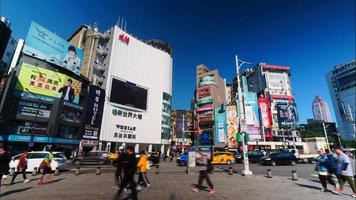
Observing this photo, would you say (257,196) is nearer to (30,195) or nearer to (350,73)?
(30,195)

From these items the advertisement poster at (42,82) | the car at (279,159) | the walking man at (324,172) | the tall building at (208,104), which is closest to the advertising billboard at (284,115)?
the tall building at (208,104)

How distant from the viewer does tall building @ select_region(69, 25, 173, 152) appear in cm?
5331

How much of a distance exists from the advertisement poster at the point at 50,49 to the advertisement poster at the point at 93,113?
246 inches

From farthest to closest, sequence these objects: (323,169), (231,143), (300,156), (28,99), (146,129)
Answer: (231,143) < (146,129) < (28,99) < (300,156) < (323,169)

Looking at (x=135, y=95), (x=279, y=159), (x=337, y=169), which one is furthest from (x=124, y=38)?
(x=337, y=169)

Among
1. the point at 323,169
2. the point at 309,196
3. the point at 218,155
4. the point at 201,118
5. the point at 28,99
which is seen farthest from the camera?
the point at 201,118

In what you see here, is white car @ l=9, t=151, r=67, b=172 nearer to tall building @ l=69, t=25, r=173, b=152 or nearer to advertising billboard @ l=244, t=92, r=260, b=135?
tall building @ l=69, t=25, r=173, b=152

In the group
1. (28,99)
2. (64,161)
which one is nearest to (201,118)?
(28,99)

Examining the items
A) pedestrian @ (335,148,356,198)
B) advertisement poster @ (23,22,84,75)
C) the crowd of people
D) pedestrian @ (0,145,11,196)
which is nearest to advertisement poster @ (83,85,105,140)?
advertisement poster @ (23,22,84,75)

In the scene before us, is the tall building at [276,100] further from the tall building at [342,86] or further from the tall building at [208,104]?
the tall building at [342,86]

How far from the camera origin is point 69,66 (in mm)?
43594

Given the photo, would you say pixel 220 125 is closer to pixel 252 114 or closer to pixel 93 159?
pixel 252 114

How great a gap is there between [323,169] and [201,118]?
74581mm

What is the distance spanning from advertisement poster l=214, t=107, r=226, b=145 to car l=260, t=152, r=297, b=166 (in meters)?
44.1
